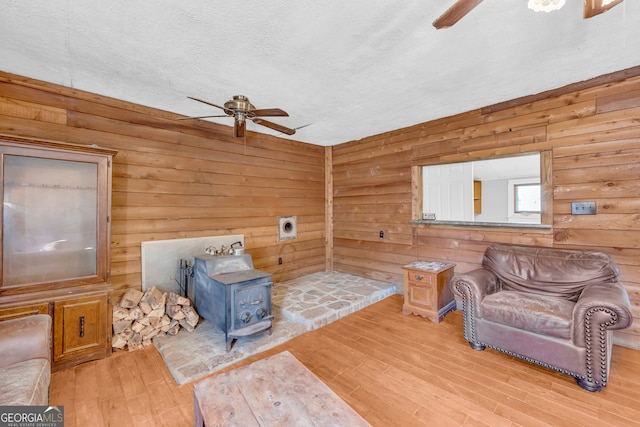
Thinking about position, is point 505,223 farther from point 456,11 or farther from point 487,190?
point 487,190

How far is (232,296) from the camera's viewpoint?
246cm

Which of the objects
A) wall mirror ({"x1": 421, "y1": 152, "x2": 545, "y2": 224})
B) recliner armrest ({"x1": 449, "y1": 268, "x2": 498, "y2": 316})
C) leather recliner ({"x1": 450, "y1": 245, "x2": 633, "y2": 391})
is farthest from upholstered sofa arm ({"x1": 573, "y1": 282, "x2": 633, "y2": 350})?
wall mirror ({"x1": 421, "y1": 152, "x2": 545, "y2": 224})

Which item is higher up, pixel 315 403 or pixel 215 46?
pixel 215 46

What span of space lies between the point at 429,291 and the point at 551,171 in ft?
5.91

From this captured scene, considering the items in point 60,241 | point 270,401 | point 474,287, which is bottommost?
point 270,401

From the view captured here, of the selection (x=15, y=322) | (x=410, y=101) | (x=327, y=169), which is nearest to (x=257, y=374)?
(x=15, y=322)

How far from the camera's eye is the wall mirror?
3.82 metres

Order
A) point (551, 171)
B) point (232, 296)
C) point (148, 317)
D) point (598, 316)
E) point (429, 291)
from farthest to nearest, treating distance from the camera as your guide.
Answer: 1. point (429, 291)
2. point (551, 171)
3. point (148, 317)
4. point (232, 296)
5. point (598, 316)

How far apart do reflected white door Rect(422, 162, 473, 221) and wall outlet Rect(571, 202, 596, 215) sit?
3.84ft

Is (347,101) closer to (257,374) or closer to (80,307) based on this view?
(257,374)

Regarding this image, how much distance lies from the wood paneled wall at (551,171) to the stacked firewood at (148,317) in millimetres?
2795

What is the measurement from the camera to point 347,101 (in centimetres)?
308

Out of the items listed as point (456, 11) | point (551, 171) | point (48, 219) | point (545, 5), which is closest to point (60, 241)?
point (48, 219)

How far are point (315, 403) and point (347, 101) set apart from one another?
2.84 metres
